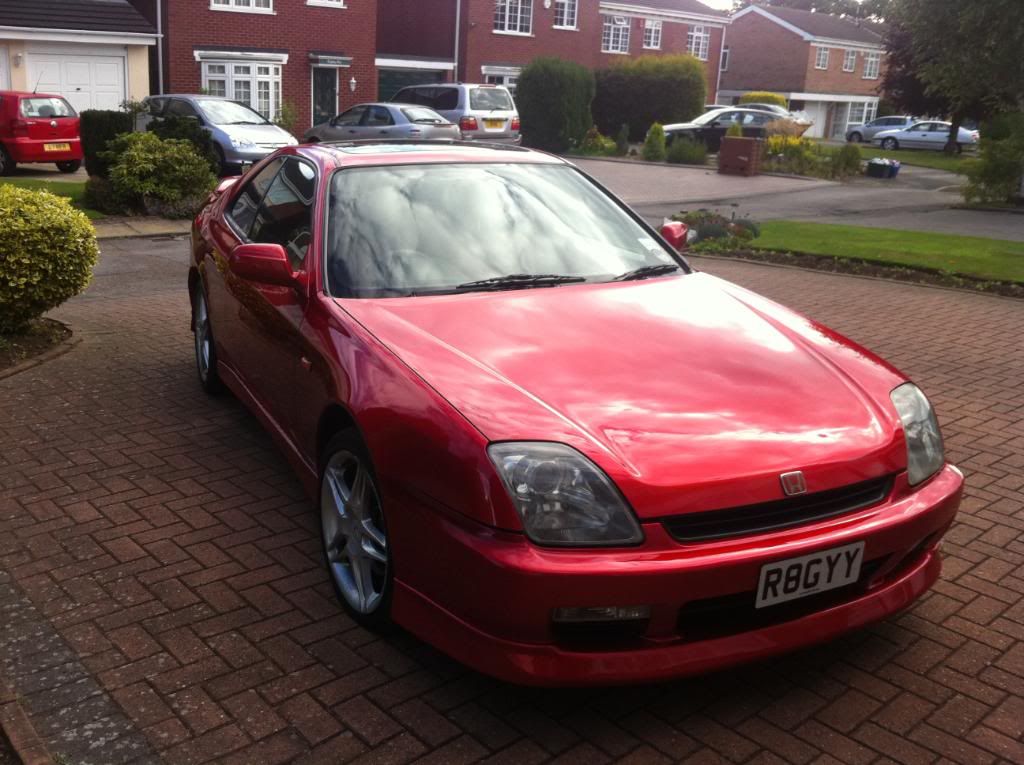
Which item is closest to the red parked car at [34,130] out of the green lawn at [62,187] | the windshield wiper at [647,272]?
the green lawn at [62,187]

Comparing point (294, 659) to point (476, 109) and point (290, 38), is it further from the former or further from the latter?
point (290, 38)

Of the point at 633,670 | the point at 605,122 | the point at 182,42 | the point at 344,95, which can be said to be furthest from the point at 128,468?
the point at 605,122

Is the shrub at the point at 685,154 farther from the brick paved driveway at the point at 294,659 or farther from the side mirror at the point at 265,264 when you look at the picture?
the side mirror at the point at 265,264

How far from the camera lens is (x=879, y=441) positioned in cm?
→ 338

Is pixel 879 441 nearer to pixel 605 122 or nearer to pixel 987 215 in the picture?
pixel 987 215

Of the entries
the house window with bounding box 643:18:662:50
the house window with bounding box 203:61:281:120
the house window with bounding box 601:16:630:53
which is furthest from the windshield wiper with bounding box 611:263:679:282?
the house window with bounding box 643:18:662:50

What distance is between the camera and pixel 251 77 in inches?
1238

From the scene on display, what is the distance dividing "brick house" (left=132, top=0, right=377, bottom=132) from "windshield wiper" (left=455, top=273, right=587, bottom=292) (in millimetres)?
27825

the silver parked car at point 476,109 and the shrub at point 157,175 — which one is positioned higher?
the silver parked car at point 476,109

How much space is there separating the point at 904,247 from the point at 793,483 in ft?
38.3

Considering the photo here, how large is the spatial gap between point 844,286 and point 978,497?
6.28m

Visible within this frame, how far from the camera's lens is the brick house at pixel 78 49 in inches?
1022

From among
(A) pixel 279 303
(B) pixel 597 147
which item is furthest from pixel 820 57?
(A) pixel 279 303

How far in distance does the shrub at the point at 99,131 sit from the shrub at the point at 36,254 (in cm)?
909
